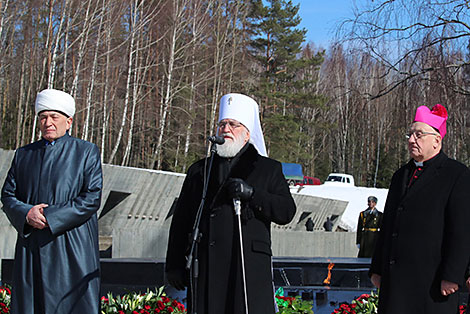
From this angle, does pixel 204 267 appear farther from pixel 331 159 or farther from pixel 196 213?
pixel 331 159

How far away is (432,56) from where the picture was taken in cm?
1005

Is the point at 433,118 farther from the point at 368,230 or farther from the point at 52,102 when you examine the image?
the point at 368,230

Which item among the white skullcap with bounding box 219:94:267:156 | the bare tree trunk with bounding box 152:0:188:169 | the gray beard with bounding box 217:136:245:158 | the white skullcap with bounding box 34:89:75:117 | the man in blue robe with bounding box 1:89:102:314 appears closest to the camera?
the gray beard with bounding box 217:136:245:158

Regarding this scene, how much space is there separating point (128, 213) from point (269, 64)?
1107 inches

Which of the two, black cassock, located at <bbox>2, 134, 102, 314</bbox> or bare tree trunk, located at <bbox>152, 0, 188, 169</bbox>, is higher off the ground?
bare tree trunk, located at <bbox>152, 0, 188, 169</bbox>

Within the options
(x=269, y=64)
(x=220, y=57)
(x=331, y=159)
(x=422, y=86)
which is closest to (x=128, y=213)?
(x=422, y=86)

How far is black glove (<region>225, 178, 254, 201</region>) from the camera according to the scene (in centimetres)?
407

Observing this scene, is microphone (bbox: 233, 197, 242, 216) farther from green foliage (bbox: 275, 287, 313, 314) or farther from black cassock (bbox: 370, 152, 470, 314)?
green foliage (bbox: 275, 287, 313, 314)

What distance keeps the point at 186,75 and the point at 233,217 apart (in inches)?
1205

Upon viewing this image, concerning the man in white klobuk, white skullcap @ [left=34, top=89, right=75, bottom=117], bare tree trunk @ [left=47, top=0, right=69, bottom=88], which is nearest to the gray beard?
the man in white klobuk

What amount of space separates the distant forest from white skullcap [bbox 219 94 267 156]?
5.74m

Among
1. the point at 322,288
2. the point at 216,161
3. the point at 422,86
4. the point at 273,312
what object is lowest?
the point at 322,288

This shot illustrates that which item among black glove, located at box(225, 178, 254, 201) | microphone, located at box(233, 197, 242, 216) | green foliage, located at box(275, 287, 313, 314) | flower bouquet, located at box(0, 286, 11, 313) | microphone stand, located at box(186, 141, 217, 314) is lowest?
flower bouquet, located at box(0, 286, 11, 313)

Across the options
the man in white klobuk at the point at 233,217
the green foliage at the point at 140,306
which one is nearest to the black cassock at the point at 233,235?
the man in white klobuk at the point at 233,217
